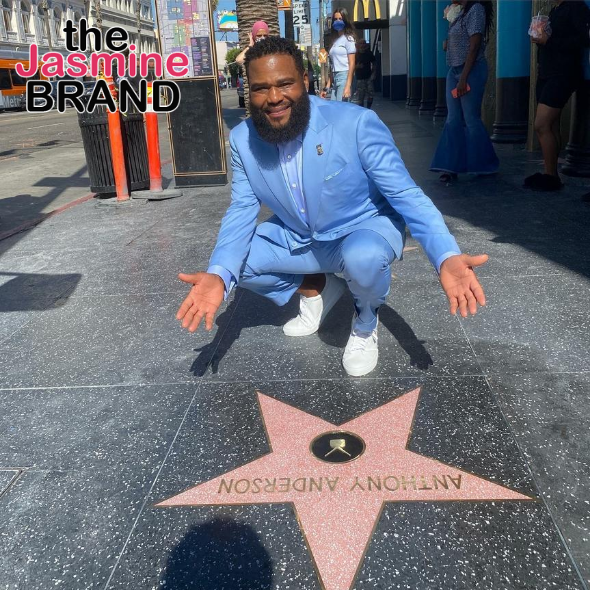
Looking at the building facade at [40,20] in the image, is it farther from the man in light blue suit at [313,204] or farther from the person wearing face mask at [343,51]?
the man in light blue suit at [313,204]

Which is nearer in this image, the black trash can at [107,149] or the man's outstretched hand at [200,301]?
the man's outstretched hand at [200,301]

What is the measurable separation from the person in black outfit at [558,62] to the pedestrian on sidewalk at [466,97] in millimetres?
667

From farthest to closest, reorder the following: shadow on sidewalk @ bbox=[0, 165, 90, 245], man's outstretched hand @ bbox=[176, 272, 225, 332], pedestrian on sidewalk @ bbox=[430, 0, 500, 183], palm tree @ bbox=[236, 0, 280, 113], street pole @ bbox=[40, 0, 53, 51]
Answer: street pole @ bbox=[40, 0, 53, 51] < palm tree @ bbox=[236, 0, 280, 113] < shadow on sidewalk @ bbox=[0, 165, 90, 245] < pedestrian on sidewalk @ bbox=[430, 0, 500, 183] < man's outstretched hand @ bbox=[176, 272, 225, 332]

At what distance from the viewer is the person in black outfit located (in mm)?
6016

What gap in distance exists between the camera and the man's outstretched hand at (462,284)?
7.57 ft

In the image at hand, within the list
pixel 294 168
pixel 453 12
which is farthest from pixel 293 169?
pixel 453 12

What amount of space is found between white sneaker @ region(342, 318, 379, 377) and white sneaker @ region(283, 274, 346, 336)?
461 mm

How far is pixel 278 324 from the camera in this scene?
3.74 metres

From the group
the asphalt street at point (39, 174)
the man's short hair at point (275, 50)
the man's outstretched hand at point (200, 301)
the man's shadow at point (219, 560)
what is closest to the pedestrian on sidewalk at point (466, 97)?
the man's short hair at point (275, 50)

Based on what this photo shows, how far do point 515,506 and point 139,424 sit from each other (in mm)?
1540

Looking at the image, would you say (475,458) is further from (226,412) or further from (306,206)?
(306,206)

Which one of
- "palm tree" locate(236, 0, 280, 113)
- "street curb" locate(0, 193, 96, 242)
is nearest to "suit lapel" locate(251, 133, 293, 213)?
"street curb" locate(0, 193, 96, 242)

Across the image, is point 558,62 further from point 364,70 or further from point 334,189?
point 364,70

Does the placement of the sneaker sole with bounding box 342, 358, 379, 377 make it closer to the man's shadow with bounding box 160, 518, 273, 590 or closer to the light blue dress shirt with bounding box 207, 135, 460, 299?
the light blue dress shirt with bounding box 207, 135, 460, 299
